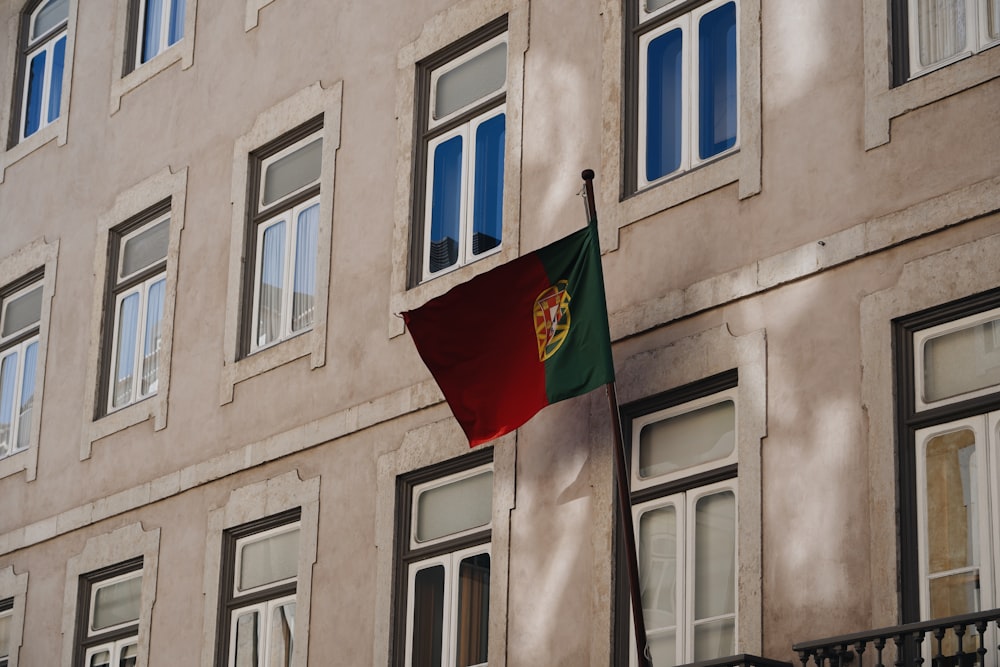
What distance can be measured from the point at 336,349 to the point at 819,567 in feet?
15.3

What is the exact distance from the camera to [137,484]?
15156 millimetres

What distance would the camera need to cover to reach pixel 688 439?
1097cm

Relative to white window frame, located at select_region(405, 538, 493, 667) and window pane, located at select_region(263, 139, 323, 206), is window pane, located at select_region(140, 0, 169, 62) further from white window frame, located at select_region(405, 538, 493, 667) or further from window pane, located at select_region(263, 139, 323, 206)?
white window frame, located at select_region(405, 538, 493, 667)

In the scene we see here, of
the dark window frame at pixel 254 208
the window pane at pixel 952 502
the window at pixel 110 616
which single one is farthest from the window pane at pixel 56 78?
the window pane at pixel 952 502

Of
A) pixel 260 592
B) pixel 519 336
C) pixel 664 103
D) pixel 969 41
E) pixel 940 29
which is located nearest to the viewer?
pixel 969 41

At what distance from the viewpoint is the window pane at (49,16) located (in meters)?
18.4

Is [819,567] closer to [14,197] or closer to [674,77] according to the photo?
[674,77]

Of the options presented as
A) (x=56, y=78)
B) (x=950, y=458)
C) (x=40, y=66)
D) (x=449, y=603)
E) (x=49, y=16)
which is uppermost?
(x=49, y=16)

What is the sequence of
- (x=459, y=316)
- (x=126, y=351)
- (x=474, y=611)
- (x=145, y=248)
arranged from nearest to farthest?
(x=459, y=316)
(x=474, y=611)
(x=126, y=351)
(x=145, y=248)

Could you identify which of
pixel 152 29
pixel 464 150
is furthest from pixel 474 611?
pixel 152 29

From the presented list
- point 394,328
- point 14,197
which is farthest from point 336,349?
point 14,197

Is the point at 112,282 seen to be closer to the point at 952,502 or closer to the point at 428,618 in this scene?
the point at 428,618

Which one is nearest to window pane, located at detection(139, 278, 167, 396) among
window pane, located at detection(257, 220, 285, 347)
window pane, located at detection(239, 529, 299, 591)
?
window pane, located at detection(257, 220, 285, 347)

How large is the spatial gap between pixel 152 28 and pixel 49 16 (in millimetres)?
2038
